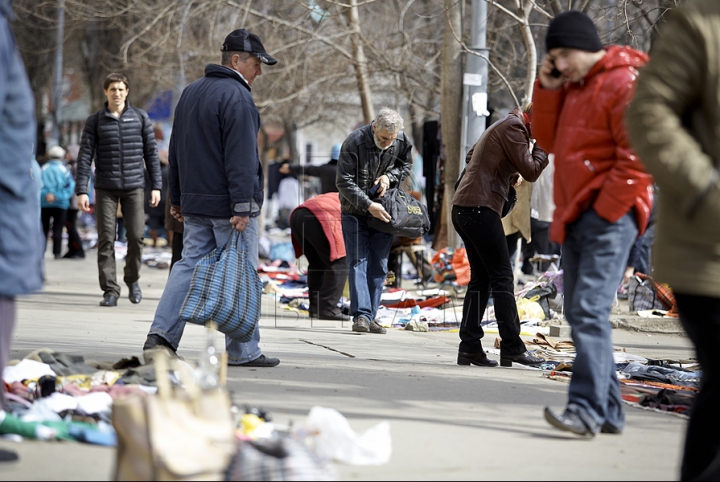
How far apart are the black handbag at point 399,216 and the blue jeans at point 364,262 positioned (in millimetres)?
148

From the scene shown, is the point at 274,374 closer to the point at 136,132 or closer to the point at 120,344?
the point at 120,344

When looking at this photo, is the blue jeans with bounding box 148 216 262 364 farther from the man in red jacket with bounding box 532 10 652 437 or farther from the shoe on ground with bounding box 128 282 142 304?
the shoe on ground with bounding box 128 282 142 304

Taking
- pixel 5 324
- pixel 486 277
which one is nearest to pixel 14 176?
pixel 5 324

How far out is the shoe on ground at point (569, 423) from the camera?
472 centimetres

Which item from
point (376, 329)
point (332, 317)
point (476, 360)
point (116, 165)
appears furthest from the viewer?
point (332, 317)

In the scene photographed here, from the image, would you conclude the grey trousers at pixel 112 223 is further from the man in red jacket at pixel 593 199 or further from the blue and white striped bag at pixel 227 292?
the man in red jacket at pixel 593 199

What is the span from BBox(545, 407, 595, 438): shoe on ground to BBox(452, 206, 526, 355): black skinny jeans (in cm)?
258

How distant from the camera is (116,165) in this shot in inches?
417

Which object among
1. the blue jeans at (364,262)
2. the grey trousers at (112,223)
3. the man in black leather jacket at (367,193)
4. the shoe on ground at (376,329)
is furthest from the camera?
the grey trousers at (112,223)

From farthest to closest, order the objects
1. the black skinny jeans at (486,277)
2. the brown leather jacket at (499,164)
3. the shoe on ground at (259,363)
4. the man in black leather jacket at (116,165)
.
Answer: the man in black leather jacket at (116,165), the black skinny jeans at (486,277), the brown leather jacket at (499,164), the shoe on ground at (259,363)

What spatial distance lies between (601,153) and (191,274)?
3.01m

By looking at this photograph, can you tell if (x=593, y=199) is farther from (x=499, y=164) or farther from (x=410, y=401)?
(x=499, y=164)

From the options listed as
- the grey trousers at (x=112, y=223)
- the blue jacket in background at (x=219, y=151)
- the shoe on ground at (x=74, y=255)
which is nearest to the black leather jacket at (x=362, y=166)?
the grey trousers at (x=112, y=223)

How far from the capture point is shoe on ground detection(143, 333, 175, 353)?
6.66 meters
